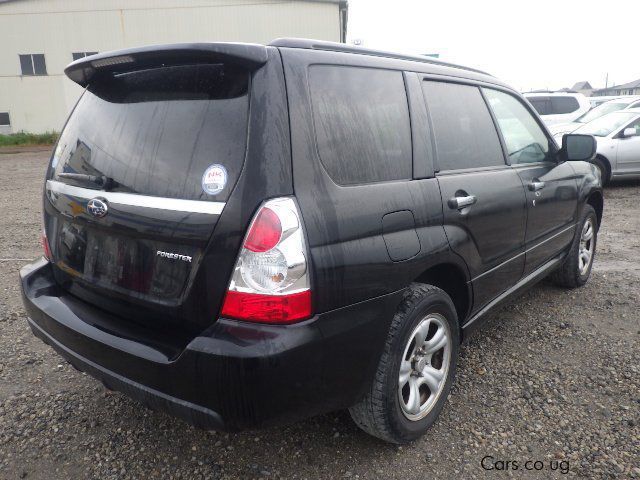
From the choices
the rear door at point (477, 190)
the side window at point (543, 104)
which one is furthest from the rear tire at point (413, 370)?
the side window at point (543, 104)

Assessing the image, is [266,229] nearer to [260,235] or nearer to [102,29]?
[260,235]

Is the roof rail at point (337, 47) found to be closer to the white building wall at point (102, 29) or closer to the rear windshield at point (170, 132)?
the rear windshield at point (170, 132)

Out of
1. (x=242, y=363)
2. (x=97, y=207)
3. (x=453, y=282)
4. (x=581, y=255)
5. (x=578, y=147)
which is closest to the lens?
(x=242, y=363)

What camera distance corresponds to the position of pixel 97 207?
6.63 ft

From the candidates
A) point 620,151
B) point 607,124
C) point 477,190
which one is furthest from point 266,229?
point 607,124

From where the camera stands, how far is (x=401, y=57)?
2.49 meters

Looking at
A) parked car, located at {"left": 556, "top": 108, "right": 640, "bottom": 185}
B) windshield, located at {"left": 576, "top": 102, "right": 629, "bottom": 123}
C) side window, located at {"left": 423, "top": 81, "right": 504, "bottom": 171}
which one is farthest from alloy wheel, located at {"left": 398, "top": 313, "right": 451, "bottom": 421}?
windshield, located at {"left": 576, "top": 102, "right": 629, "bottom": 123}

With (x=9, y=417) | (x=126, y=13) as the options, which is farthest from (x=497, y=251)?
(x=126, y=13)

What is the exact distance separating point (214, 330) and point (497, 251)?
1788 millimetres

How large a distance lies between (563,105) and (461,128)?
13.3m

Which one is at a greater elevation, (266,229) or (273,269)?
(266,229)

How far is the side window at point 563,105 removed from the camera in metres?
14.2

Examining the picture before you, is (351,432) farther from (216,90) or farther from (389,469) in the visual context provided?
(216,90)

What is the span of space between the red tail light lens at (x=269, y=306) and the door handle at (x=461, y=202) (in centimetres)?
103
